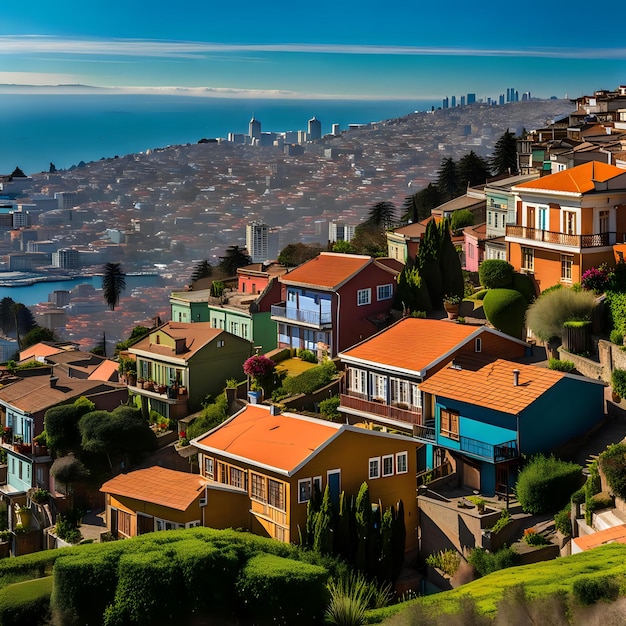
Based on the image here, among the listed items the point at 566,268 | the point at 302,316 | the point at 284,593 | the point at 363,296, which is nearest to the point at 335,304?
the point at 363,296

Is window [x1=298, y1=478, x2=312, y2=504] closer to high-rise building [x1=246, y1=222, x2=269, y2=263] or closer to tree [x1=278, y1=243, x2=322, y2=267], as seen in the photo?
tree [x1=278, y1=243, x2=322, y2=267]

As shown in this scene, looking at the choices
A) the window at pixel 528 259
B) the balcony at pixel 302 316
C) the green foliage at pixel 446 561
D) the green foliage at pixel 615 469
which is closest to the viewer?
the green foliage at pixel 615 469

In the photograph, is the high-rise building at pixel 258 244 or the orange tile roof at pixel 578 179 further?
the high-rise building at pixel 258 244

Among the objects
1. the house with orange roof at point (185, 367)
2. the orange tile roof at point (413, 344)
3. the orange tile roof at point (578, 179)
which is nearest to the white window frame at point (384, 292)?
the house with orange roof at point (185, 367)

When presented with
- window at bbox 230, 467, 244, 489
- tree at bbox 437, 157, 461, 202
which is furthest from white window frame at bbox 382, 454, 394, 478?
tree at bbox 437, 157, 461, 202

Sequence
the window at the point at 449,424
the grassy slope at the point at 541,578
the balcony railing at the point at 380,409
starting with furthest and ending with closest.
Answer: the balcony railing at the point at 380,409
the window at the point at 449,424
the grassy slope at the point at 541,578

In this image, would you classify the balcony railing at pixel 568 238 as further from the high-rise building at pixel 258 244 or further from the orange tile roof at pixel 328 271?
the high-rise building at pixel 258 244
